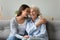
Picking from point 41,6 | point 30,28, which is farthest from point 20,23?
point 41,6

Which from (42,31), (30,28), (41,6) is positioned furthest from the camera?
(41,6)

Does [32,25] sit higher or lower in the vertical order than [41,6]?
lower

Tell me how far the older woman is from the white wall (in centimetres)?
47

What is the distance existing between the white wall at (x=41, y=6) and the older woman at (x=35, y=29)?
469 millimetres

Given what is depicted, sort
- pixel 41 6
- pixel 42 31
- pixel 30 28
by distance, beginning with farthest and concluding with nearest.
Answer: pixel 41 6, pixel 30 28, pixel 42 31

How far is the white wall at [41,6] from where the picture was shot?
275cm

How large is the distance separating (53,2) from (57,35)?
636 mm

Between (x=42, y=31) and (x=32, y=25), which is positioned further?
(x=32, y=25)

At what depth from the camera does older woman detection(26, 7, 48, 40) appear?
222 cm

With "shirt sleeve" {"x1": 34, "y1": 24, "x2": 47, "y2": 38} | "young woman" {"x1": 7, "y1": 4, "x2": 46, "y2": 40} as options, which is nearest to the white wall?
"young woman" {"x1": 7, "y1": 4, "x2": 46, "y2": 40}

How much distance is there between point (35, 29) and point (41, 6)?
2.00 feet

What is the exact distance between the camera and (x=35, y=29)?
2.31 metres

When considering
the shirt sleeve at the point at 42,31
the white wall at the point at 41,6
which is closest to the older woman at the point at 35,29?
the shirt sleeve at the point at 42,31

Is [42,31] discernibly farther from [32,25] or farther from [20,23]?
[20,23]
